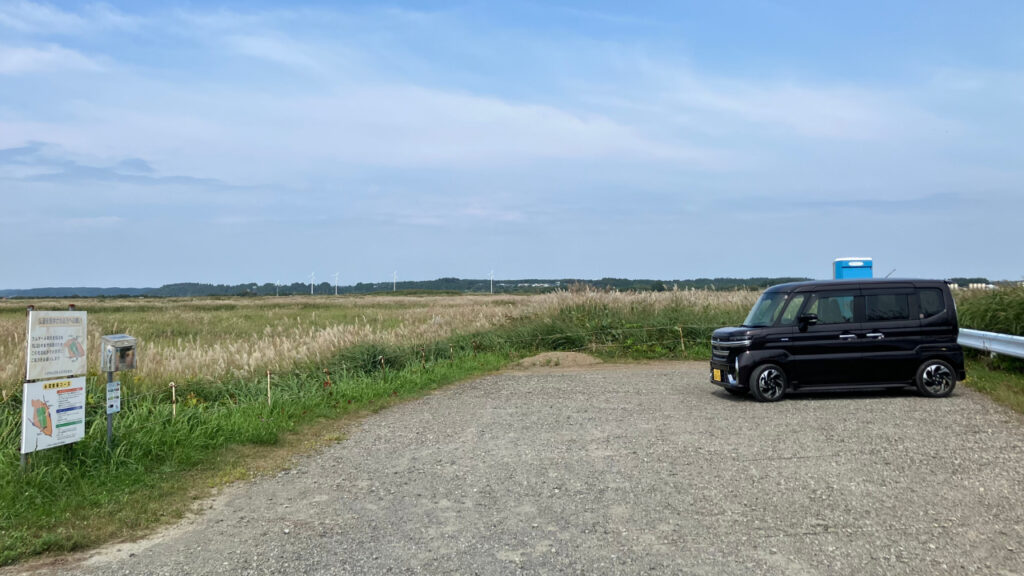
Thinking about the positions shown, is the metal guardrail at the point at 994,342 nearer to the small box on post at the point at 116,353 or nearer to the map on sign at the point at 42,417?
the small box on post at the point at 116,353

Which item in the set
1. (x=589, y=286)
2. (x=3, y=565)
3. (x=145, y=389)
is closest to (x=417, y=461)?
(x=3, y=565)

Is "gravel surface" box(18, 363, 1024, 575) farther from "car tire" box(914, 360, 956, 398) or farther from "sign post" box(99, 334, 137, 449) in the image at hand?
"sign post" box(99, 334, 137, 449)

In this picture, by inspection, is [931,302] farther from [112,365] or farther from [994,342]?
[112,365]

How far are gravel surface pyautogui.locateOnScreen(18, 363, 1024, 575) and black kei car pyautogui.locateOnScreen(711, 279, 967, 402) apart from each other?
1053 millimetres

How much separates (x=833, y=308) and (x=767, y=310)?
100 cm

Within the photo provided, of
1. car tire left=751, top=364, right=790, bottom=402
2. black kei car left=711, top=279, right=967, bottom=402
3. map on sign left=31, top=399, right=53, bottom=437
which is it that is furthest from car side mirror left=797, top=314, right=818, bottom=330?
map on sign left=31, top=399, right=53, bottom=437

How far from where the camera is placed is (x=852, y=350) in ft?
39.6

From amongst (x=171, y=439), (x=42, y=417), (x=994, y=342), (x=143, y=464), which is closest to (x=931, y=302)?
(x=994, y=342)

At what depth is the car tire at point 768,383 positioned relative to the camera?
12047 millimetres

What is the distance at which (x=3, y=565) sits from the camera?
5223 mm

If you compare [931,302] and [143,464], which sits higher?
[931,302]

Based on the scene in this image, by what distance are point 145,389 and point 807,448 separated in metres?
9.20

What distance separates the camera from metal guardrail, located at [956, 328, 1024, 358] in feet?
45.5

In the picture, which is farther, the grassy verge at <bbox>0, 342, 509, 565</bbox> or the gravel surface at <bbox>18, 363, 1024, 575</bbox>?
the grassy verge at <bbox>0, 342, 509, 565</bbox>
